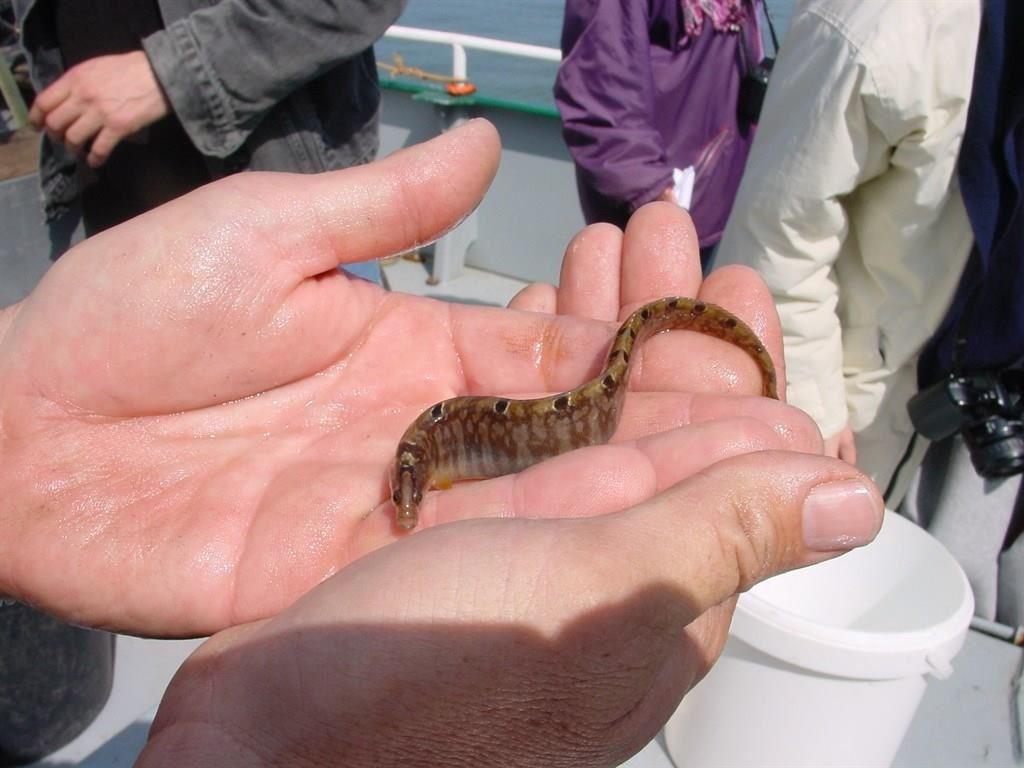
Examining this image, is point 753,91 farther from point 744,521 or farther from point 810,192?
point 744,521

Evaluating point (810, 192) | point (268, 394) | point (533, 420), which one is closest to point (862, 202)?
point (810, 192)

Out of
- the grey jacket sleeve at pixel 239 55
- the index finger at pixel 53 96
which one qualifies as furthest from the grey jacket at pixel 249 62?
the index finger at pixel 53 96

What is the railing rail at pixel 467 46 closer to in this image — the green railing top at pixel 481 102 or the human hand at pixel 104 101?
the green railing top at pixel 481 102

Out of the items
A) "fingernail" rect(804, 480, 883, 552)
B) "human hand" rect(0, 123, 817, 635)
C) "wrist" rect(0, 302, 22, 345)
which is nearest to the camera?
"fingernail" rect(804, 480, 883, 552)

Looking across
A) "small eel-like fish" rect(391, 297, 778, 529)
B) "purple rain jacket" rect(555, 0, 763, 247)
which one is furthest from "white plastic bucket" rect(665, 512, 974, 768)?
"purple rain jacket" rect(555, 0, 763, 247)

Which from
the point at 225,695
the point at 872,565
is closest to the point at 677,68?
the point at 872,565

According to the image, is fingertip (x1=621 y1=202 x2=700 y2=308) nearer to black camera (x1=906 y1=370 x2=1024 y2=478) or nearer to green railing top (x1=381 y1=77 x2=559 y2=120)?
black camera (x1=906 y1=370 x2=1024 y2=478)

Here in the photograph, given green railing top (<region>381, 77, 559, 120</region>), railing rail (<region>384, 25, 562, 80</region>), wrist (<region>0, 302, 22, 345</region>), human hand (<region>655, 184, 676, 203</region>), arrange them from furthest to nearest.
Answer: green railing top (<region>381, 77, 559, 120</region>) < railing rail (<region>384, 25, 562, 80</region>) < human hand (<region>655, 184, 676, 203</region>) < wrist (<region>0, 302, 22, 345</region>)
